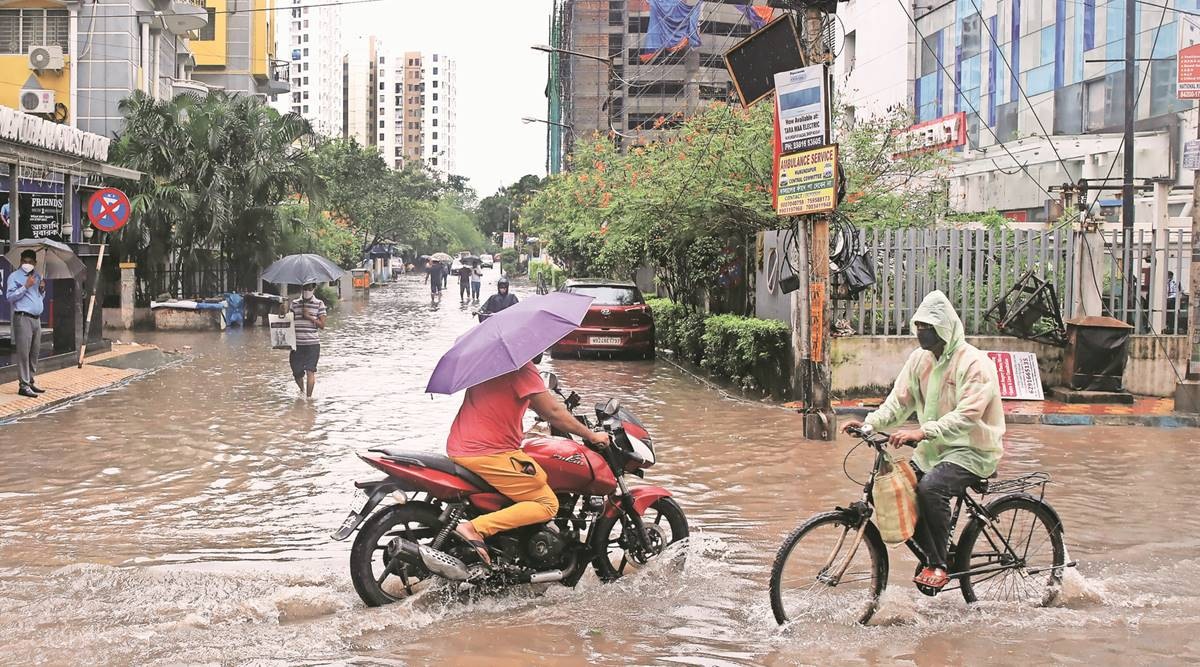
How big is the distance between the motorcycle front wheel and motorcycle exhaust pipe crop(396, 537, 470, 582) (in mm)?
826

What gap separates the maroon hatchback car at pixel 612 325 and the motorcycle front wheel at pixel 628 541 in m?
14.9

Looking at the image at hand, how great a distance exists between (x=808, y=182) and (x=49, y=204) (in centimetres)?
1282

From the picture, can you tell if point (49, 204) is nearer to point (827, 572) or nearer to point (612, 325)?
point (612, 325)

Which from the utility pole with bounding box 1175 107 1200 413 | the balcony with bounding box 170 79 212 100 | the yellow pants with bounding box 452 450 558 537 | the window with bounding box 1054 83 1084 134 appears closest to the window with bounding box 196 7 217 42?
the balcony with bounding box 170 79 212 100

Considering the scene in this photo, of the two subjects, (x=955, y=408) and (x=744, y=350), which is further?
(x=744, y=350)

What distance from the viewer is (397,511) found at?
608cm

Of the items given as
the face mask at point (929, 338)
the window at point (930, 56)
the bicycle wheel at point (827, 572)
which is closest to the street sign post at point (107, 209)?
the bicycle wheel at point (827, 572)

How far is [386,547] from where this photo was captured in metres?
6.17

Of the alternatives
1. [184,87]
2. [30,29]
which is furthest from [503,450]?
[184,87]

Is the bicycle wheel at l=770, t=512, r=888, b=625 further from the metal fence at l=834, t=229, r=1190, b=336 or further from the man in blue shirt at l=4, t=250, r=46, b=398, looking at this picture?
the man in blue shirt at l=4, t=250, r=46, b=398

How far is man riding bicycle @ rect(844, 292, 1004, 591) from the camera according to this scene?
19.4 ft

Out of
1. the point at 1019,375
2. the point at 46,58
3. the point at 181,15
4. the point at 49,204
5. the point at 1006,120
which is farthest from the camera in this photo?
the point at 181,15

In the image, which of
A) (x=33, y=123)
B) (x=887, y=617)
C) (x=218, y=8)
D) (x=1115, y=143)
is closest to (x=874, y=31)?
(x=1115, y=143)

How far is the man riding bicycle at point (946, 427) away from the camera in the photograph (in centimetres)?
590
